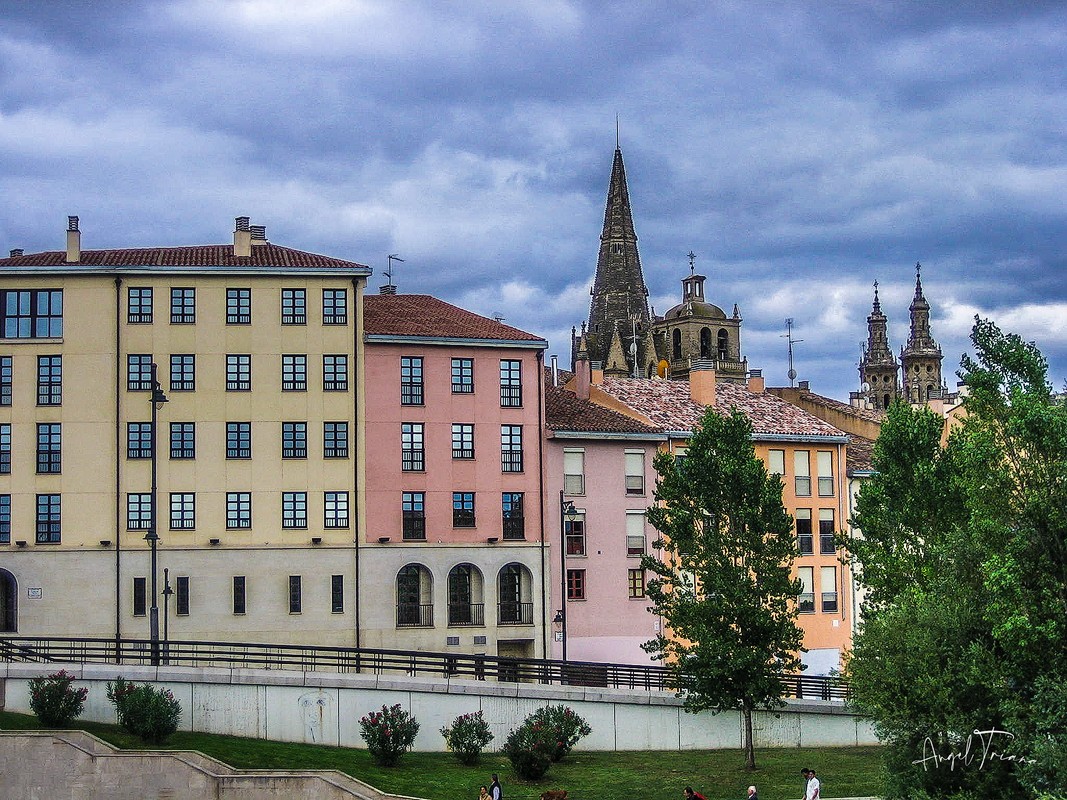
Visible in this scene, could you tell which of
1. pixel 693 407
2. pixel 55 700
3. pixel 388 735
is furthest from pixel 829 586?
pixel 55 700

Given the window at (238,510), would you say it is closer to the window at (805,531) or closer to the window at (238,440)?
the window at (238,440)

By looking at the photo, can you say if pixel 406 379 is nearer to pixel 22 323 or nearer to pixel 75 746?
pixel 22 323

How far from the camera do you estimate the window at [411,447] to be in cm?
6141

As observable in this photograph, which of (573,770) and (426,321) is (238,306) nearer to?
(426,321)

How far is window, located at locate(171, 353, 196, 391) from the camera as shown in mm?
59062

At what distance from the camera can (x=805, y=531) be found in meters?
74.8

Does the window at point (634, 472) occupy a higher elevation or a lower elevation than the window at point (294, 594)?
higher

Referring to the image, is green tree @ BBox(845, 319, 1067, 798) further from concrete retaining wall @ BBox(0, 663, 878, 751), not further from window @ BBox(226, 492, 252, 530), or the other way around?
window @ BBox(226, 492, 252, 530)

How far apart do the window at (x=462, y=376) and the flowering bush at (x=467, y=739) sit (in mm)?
20765

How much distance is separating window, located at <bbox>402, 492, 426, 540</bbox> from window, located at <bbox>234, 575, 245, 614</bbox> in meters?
6.52

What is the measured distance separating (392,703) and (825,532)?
34.9 meters

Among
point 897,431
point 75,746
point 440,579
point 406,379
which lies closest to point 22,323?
point 406,379

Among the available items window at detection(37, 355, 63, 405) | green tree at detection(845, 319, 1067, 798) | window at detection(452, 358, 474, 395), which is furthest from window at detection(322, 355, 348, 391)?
green tree at detection(845, 319, 1067, 798)

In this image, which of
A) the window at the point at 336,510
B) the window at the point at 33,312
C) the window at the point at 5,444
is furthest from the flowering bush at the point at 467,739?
the window at the point at 33,312
